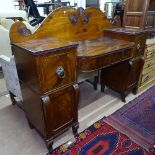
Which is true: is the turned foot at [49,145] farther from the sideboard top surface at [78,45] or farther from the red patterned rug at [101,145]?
the sideboard top surface at [78,45]

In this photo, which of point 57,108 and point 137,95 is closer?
point 57,108

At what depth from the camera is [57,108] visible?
133 centimetres

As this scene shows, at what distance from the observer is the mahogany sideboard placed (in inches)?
45.5

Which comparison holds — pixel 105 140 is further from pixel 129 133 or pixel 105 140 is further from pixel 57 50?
pixel 57 50

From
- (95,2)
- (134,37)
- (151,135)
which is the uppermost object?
(95,2)

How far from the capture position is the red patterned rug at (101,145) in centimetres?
142

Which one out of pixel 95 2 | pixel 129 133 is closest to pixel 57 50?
pixel 129 133

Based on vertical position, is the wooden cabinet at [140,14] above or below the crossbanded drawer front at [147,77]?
above

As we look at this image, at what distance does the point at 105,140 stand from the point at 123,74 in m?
0.84

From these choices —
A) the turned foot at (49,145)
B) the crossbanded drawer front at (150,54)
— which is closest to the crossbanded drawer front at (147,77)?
the crossbanded drawer front at (150,54)

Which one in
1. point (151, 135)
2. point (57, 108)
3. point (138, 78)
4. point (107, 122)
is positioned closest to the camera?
point (57, 108)

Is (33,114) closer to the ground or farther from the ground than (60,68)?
closer to the ground

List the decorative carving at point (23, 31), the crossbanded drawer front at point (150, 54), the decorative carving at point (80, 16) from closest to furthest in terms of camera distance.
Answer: the decorative carving at point (23, 31)
the decorative carving at point (80, 16)
the crossbanded drawer front at point (150, 54)

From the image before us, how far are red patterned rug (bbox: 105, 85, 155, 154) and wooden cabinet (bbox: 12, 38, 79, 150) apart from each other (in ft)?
1.83
